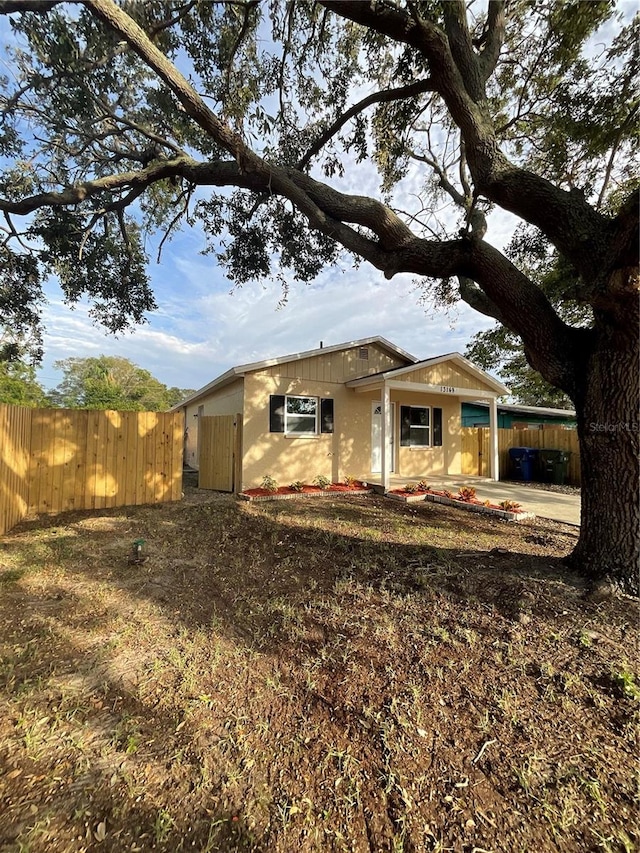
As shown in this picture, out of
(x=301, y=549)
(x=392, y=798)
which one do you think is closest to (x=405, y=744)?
(x=392, y=798)

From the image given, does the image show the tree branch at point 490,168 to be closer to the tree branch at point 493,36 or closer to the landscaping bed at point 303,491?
the tree branch at point 493,36

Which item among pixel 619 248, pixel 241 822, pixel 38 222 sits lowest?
pixel 241 822

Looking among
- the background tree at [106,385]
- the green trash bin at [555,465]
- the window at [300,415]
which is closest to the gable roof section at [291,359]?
the window at [300,415]

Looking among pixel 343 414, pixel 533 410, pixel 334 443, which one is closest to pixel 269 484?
pixel 334 443

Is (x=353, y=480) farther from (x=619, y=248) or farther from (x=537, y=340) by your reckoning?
(x=619, y=248)

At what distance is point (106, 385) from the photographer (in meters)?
39.4

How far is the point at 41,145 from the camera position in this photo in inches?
260

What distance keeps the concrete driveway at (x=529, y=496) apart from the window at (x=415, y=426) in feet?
4.80

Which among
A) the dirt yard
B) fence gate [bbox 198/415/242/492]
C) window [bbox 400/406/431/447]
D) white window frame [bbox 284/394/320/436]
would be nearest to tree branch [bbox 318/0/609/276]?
the dirt yard

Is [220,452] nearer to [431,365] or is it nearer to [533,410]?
[431,365]

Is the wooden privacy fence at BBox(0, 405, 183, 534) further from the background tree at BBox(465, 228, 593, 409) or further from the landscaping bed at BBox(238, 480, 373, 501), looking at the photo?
the background tree at BBox(465, 228, 593, 409)

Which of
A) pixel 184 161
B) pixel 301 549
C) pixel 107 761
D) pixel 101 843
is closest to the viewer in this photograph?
pixel 101 843

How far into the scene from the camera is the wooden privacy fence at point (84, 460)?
5980 millimetres

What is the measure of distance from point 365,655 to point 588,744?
130cm
